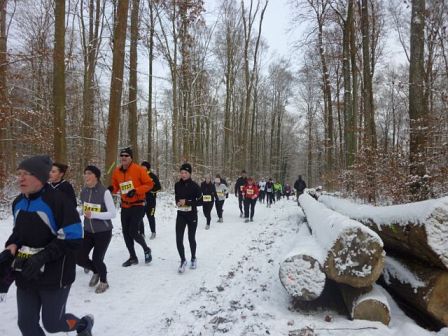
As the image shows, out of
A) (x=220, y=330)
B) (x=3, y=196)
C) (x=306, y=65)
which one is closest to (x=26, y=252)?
(x=220, y=330)

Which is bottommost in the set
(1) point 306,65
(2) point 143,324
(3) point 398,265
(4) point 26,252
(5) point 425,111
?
(2) point 143,324

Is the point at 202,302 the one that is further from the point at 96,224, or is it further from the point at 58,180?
the point at 58,180

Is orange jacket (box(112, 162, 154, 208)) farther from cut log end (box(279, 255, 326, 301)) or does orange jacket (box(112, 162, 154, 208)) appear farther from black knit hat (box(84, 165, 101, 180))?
cut log end (box(279, 255, 326, 301))

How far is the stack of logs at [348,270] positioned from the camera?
4.38 m

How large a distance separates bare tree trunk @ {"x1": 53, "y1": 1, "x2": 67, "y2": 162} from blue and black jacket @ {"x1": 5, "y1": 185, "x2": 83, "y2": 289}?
800 centimetres

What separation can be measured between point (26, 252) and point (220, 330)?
2.32 metres

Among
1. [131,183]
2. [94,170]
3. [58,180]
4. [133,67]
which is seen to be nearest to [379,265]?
[94,170]

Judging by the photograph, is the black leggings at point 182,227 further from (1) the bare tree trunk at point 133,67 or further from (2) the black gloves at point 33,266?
(1) the bare tree trunk at point 133,67

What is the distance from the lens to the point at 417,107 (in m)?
9.42

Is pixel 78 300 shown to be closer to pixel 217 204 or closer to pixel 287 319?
pixel 287 319

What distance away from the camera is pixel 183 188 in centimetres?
730

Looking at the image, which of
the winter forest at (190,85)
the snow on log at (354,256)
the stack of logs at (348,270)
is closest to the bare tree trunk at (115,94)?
the winter forest at (190,85)

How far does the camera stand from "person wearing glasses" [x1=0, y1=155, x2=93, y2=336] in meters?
3.25

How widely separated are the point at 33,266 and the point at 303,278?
3.12 m
